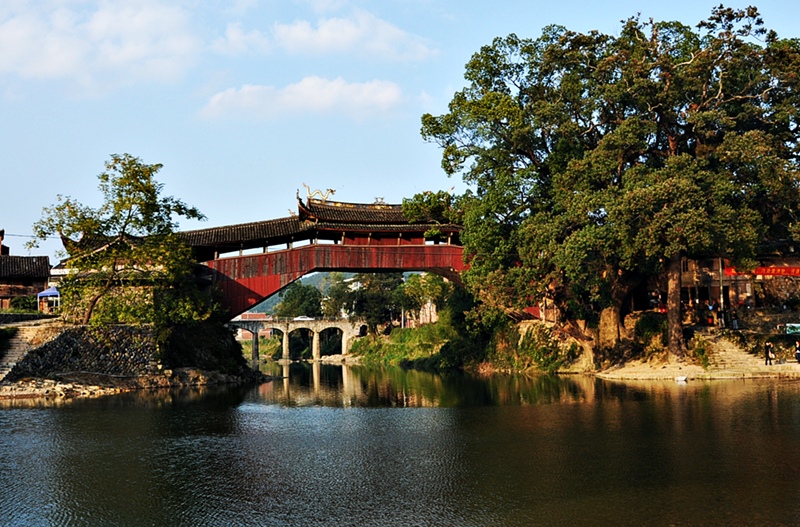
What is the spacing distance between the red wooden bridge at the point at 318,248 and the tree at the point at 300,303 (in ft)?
167

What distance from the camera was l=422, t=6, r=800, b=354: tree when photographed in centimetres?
2986

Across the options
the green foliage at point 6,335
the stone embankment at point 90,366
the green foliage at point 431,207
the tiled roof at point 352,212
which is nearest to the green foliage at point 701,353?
the green foliage at point 431,207

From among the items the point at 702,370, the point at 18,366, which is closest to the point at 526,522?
the point at 702,370

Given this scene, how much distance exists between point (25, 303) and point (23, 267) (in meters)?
5.58

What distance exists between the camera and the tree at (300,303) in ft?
302

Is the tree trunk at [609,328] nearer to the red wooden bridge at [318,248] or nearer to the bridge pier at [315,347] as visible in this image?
the red wooden bridge at [318,248]

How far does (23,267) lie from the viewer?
4925 cm

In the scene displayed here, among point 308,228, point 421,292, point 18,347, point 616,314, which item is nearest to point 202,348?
point 308,228

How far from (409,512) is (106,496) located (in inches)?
221

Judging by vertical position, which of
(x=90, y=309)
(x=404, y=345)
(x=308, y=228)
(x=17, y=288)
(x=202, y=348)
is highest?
(x=308, y=228)

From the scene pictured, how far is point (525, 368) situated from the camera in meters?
40.3

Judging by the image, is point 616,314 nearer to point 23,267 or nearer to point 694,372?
point 694,372

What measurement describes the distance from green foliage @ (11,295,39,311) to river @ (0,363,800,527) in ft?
72.0

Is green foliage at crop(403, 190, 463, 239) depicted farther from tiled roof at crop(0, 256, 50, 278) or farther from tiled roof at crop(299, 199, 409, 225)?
tiled roof at crop(0, 256, 50, 278)
